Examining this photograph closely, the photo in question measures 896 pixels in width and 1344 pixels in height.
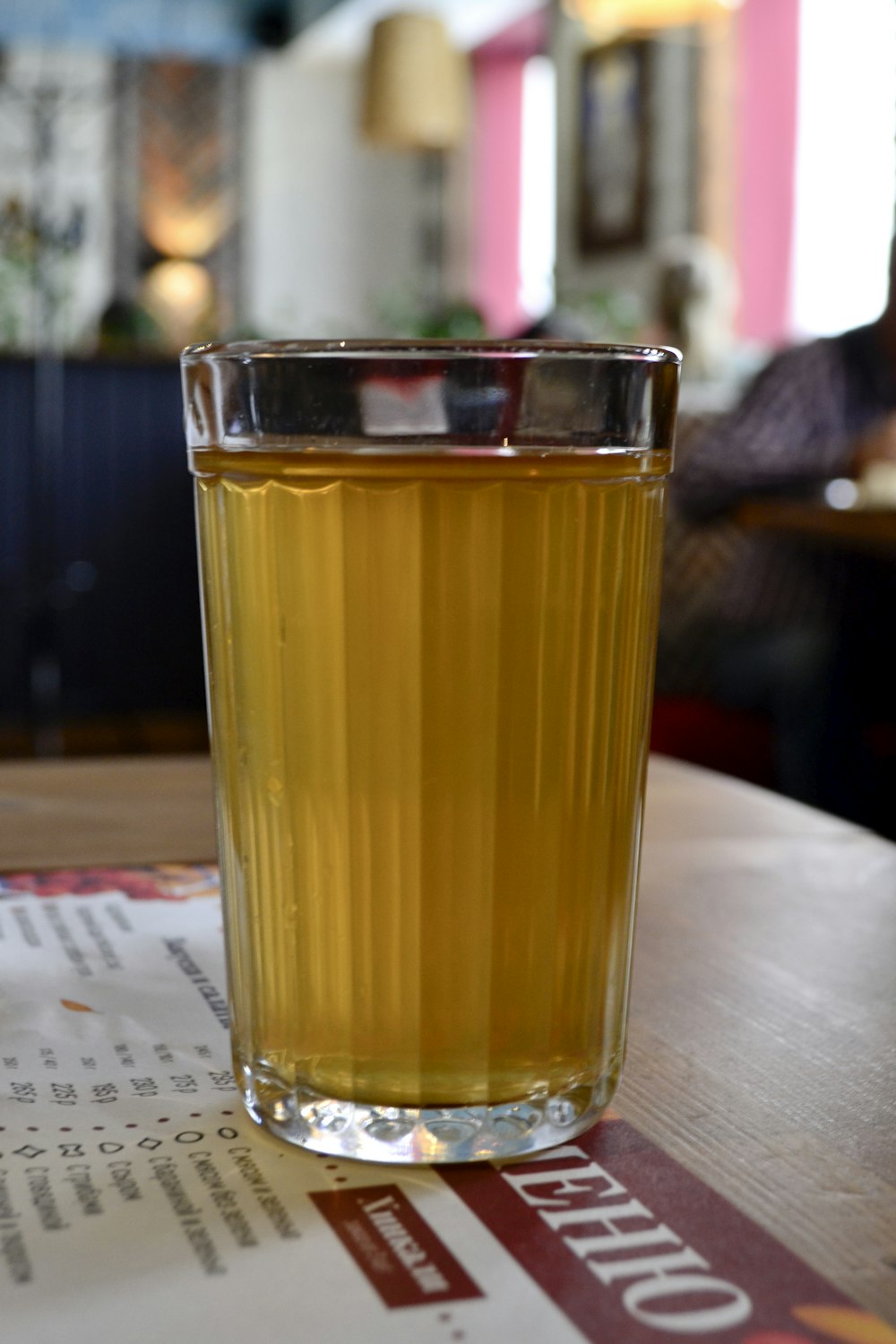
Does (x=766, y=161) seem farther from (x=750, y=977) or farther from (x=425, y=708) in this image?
(x=425, y=708)

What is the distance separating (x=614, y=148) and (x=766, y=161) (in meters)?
0.91

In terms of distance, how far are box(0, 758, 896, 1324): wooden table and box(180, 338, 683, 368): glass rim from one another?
18cm

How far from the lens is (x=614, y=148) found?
6828 mm

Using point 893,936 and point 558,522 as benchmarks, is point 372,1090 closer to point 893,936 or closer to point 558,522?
point 558,522

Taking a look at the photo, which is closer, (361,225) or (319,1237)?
(319,1237)

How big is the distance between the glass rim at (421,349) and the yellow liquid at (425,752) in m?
0.02

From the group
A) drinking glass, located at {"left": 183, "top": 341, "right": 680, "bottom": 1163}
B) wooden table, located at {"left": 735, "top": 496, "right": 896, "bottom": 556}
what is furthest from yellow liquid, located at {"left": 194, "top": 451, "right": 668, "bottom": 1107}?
wooden table, located at {"left": 735, "top": 496, "right": 896, "bottom": 556}

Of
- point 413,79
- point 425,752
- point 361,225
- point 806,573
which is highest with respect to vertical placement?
point 413,79

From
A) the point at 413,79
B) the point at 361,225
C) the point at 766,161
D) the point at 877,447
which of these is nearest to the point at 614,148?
the point at 766,161

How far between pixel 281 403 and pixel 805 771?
1.97 m

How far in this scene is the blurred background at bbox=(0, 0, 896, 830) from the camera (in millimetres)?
3959

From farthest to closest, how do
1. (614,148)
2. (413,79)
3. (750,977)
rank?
(614,148) < (413,79) < (750,977)

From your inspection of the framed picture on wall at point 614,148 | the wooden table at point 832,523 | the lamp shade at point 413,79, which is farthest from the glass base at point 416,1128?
the framed picture on wall at point 614,148

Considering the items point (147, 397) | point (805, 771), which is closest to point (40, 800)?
point (805, 771)
